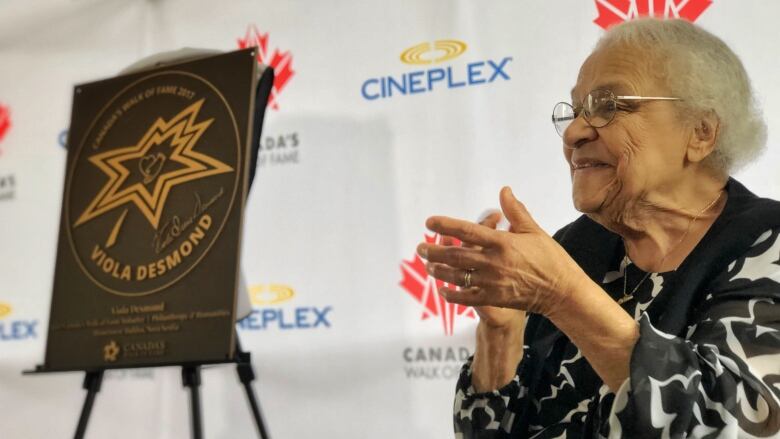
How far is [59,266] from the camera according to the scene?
2242 mm

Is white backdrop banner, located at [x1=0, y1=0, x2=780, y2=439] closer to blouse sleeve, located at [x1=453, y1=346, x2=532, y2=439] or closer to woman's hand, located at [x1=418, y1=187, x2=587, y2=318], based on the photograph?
blouse sleeve, located at [x1=453, y1=346, x2=532, y2=439]

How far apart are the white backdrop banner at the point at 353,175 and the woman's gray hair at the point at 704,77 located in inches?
25.7

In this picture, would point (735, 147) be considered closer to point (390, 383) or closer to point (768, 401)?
point (768, 401)

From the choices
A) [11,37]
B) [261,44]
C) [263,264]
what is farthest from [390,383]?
[11,37]

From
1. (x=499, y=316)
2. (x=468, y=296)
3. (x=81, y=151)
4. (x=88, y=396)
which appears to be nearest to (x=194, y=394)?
(x=88, y=396)

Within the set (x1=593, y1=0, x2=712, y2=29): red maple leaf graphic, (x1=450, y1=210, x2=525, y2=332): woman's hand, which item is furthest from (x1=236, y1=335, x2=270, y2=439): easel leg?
(x1=593, y1=0, x2=712, y2=29): red maple leaf graphic

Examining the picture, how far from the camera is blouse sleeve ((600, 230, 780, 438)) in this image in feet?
3.72

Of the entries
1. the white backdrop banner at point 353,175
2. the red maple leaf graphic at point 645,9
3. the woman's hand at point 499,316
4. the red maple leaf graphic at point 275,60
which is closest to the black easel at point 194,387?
the white backdrop banner at point 353,175

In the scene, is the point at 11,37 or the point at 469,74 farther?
the point at 11,37

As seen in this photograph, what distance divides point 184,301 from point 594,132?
1059 millimetres

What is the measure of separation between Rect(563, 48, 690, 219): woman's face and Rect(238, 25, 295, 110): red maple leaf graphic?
149cm

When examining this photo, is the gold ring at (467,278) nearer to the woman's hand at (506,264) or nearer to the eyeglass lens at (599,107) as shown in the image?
the woman's hand at (506,264)

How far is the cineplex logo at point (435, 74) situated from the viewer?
8.14ft

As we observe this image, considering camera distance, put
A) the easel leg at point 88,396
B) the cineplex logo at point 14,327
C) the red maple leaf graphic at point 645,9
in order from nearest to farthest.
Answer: the easel leg at point 88,396 → the red maple leaf graphic at point 645,9 → the cineplex logo at point 14,327
